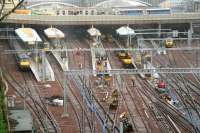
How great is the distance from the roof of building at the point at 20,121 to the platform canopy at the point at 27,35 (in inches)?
428

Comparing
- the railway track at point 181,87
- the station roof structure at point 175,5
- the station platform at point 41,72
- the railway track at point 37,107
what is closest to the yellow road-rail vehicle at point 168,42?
the railway track at point 181,87

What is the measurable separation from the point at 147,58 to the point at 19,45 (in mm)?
7282

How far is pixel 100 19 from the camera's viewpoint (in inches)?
1141

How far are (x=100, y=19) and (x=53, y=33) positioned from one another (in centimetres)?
325

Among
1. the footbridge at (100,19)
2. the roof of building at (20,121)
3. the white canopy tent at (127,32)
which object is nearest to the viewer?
the roof of building at (20,121)

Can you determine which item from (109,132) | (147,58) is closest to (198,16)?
(147,58)

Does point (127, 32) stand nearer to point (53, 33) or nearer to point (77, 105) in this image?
point (53, 33)

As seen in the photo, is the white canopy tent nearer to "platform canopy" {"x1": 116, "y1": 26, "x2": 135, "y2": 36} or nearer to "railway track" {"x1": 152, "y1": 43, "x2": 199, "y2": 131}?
"platform canopy" {"x1": 116, "y1": 26, "x2": 135, "y2": 36}

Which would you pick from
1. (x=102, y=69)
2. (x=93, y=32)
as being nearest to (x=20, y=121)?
(x=102, y=69)

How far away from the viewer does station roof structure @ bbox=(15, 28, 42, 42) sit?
2544 centimetres

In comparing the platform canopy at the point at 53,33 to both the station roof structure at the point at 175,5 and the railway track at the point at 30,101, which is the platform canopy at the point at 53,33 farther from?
the station roof structure at the point at 175,5

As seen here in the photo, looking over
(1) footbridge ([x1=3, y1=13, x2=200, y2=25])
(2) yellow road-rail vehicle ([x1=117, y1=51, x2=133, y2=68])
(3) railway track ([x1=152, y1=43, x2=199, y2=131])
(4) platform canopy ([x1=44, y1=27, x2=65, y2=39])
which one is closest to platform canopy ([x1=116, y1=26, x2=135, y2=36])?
(1) footbridge ([x1=3, y1=13, x2=200, y2=25])

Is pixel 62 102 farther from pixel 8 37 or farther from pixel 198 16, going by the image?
pixel 198 16

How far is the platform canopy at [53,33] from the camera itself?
88.0 feet
